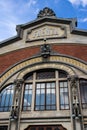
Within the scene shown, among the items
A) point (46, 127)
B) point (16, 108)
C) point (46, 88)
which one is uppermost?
point (46, 88)

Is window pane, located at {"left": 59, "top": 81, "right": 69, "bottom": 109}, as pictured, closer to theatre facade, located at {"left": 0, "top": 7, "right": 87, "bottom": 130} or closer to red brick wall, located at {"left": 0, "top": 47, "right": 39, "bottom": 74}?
theatre facade, located at {"left": 0, "top": 7, "right": 87, "bottom": 130}

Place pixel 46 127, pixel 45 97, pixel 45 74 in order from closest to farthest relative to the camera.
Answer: pixel 46 127, pixel 45 97, pixel 45 74

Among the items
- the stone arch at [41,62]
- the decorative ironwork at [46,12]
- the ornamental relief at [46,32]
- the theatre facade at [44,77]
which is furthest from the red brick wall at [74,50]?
the decorative ironwork at [46,12]

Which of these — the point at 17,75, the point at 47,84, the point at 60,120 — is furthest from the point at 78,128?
the point at 17,75

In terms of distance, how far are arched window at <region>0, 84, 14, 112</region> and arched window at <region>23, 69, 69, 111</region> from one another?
4.26 feet

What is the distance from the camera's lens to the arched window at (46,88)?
52.7 ft

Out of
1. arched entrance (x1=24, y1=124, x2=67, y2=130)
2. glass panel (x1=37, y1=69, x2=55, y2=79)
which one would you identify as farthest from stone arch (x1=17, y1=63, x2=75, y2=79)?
arched entrance (x1=24, y1=124, x2=67, y2=130)

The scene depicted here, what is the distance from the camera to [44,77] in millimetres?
17625

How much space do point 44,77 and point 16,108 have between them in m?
3.74

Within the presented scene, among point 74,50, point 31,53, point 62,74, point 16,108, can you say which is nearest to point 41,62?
point 31,53

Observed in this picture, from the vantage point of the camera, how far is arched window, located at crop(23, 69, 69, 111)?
16.1 metres

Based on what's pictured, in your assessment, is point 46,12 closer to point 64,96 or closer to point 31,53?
point 31,53

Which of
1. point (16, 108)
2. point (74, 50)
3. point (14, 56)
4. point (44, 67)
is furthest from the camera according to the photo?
point (14, 56)

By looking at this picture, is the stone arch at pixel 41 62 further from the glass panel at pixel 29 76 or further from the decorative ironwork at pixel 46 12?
the decorative ironwork at pixel 46 12
